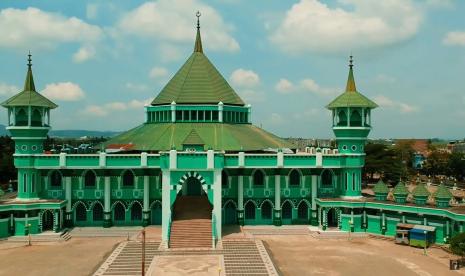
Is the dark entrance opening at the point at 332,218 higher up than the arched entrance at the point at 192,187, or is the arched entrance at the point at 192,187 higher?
the arched entrance at the point at 192,187

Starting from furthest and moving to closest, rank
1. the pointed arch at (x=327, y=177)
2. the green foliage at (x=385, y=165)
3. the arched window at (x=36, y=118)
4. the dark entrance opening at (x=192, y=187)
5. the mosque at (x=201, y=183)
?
the green foliage at (x=385, y=165), the dark entrance opening at (x=192, y=187), the pointed arch at (x=327, y=177), the arched window at (x=36, y=118), the mosque at (x=201, y=183)

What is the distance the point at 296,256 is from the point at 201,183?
8638 mm

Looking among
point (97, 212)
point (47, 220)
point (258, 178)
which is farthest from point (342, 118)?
point (47, 220)

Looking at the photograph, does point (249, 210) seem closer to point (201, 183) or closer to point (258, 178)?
point (258, 178)

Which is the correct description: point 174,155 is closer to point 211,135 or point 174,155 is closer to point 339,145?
point 211,135

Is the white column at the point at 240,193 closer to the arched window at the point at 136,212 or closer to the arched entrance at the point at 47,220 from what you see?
the arched window at the point at 136,212

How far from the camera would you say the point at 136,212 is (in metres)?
38.6

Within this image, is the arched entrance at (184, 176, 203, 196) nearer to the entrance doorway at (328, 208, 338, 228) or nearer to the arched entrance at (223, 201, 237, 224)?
the arched entrance at (223, 201, 237, 224)

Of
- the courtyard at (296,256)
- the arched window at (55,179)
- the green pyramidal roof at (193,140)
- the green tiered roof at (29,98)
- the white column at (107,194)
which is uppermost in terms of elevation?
the green tiered roof at (29,98)

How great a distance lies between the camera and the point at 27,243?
110ft

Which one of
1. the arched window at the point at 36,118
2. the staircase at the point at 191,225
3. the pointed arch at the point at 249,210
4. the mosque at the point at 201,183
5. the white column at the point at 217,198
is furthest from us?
the pointed arch at the point at 249,210

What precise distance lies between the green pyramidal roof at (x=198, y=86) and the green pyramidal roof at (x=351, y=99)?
393 inches

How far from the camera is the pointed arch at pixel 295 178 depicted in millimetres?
39125

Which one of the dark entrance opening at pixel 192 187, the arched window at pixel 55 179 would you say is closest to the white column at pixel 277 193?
the dark entrance opening at pixel 192 187
